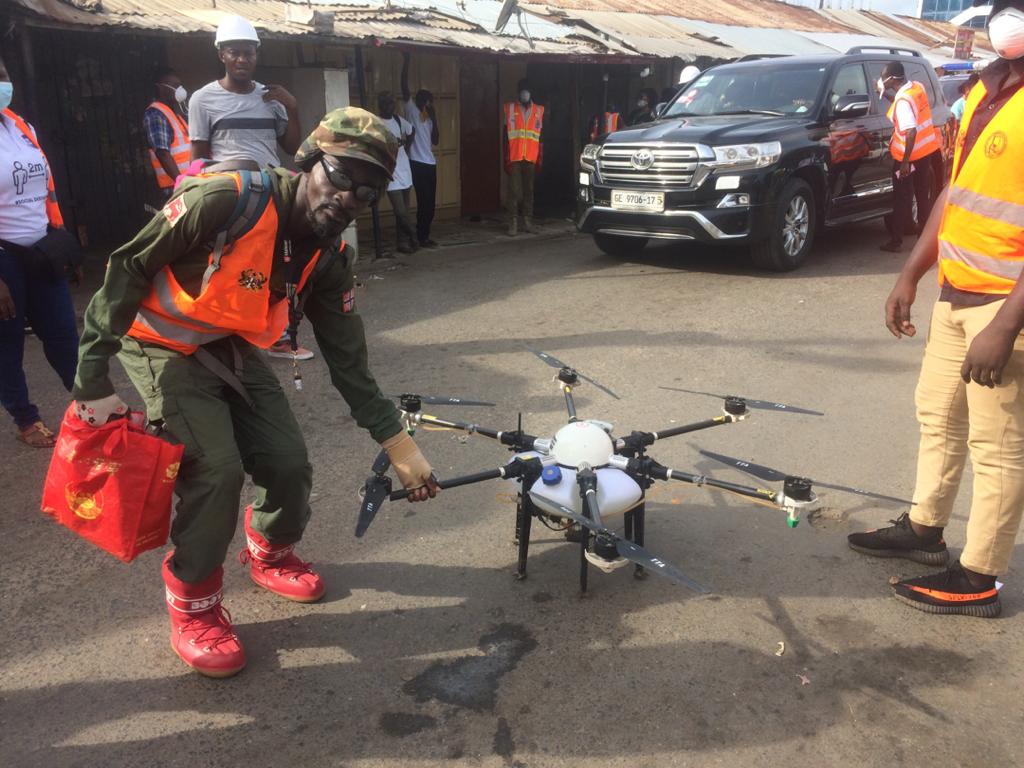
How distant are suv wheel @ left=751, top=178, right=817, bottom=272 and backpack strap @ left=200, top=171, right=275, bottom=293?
21.9ft

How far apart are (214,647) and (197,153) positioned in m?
3.91

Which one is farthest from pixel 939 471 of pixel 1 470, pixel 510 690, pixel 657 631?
pixel 1 470

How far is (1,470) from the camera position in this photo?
4211 mm

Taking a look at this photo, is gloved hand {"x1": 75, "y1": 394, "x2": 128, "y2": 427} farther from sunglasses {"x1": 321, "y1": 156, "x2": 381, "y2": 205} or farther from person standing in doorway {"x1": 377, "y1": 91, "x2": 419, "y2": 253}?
person standing in doorway {"x1": 377, "y1": 91, "x2": 419, "y2": 253}

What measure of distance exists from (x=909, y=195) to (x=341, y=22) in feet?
21.4

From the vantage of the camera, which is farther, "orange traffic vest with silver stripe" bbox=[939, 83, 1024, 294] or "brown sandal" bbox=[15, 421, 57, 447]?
"brown sandal" bbox=[15, 421, 57, 447]

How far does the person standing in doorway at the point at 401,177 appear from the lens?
9672 mm

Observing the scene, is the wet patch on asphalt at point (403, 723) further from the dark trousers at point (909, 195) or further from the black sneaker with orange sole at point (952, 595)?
the dark trousers at point (909, 195)

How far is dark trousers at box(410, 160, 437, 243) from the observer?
409 inches

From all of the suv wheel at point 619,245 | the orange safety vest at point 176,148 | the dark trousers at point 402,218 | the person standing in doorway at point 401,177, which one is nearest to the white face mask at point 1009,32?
the orange safety vest at point 176,148

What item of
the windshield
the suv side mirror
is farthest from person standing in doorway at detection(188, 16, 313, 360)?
the suv side mirror

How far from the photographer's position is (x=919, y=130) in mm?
8898

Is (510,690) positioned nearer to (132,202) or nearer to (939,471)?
(939,471)

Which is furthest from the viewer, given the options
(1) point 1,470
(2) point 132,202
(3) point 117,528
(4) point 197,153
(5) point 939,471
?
(2) point 132,202
